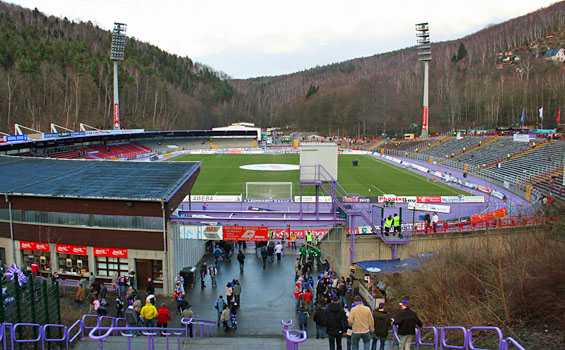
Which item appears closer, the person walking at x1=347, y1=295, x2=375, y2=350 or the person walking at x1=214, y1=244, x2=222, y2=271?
the person walking at x1=347, y1=295, x2=375, y2=350

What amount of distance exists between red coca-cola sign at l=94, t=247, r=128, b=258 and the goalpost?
62.7 ft

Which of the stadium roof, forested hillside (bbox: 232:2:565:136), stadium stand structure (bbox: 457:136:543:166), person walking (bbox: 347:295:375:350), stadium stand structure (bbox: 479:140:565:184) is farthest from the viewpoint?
forested hillside (bbox: 232:2:565:136)

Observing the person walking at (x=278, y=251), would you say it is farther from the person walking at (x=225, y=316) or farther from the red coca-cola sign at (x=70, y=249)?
the red coca-cola sign at (x=70, y=249)

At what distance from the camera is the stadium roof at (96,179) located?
691 inches

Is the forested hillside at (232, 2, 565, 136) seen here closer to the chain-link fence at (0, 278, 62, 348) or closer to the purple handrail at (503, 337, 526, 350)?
the purple handrail at (503, 337, 526, 350)

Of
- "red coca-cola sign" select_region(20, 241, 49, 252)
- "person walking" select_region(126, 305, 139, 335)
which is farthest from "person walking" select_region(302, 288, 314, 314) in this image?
"red coca-cola sign" select_region(20, 241, 49, 252)

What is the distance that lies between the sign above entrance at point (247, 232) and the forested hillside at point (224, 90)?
7531 cm

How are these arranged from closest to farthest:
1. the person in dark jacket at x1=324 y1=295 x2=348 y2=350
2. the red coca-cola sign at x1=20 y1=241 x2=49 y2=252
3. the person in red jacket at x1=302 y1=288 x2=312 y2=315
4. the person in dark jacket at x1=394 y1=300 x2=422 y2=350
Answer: the person in dark jacket at x1=394 y1=300 x2=422 y2=350 < the person in dark jacket at x1=324 y1=295 x2=348 y2=350 < the person in red jacket at x1=302 y1=288 x2=312 y2=315 < the red coca-cola sign at x1=20 y1=241 x2=49 y2=252

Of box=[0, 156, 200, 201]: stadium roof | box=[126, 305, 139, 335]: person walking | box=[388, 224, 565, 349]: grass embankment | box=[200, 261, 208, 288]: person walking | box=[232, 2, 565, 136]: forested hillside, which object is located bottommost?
box=[200, 261, 208, 288]: person walking

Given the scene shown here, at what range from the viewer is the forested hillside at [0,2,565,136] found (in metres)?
86.5

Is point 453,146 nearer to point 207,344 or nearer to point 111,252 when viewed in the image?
point 111,252

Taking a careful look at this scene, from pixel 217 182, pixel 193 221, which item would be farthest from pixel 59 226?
pixel 217 182

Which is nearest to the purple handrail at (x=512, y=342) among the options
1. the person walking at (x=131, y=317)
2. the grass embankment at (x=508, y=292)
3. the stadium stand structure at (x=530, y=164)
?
the grass embankment at (x=508, y=292)

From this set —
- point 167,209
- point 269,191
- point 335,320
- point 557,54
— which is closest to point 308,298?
point 335,320
